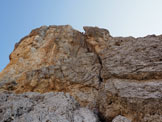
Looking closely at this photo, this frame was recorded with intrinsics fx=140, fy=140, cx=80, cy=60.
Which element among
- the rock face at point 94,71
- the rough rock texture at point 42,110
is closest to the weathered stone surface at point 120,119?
the rock face at point 94,71

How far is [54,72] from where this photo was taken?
616 inches

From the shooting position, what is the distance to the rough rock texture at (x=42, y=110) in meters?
7.70

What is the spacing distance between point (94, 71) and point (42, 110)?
305 inches

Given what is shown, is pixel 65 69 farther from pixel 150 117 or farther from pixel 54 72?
pixel 150 117

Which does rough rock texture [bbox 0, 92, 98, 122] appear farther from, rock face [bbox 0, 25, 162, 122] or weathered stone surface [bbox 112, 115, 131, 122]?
weathered stone surface [bbox 112, 115, 131, 122]

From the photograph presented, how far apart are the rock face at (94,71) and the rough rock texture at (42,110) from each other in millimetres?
345

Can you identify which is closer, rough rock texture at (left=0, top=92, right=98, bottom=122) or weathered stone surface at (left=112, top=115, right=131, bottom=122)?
rough rock texture at (left=0, top=92, right=98, bottom=122)

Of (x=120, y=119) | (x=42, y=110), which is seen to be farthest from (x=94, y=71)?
(x=42, y=110)

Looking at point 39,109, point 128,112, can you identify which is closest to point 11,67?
point 39,109

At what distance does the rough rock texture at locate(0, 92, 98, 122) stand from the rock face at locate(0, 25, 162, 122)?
0.34 m

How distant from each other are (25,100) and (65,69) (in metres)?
6.72

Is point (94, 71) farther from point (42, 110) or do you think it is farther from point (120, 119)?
point (42, 110)

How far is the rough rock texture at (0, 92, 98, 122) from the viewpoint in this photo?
303 inches

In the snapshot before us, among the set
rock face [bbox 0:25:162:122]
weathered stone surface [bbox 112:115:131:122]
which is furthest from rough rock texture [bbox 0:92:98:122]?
weathered stone surface [bbox 112:115:131:122]
